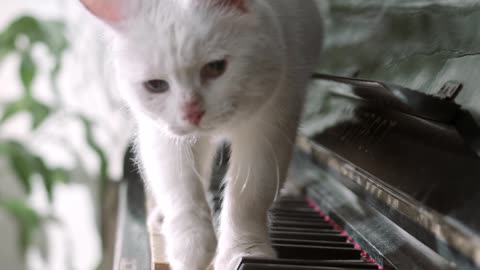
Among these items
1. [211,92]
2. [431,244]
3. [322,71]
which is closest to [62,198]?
[322,71]

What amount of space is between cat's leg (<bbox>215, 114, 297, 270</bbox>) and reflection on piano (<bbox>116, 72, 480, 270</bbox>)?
0.05 metres

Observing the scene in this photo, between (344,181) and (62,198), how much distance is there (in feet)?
5.69

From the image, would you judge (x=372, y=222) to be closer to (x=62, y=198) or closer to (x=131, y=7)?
(x=131, y=7)

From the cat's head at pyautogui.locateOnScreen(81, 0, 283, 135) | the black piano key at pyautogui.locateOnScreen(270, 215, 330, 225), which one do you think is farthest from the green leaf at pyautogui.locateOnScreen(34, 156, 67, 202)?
the cat's head at pyautogui.locateOnScreen(81, 0, 283, 135)

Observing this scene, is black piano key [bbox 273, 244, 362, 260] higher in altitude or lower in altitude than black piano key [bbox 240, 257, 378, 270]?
higher

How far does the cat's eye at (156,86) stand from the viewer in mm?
841

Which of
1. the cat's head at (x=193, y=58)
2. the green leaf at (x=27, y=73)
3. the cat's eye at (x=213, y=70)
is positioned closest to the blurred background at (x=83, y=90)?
the green leaf at (x=27, y=73)

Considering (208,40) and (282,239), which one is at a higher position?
(208,40)

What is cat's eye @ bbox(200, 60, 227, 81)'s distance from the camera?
82 cm

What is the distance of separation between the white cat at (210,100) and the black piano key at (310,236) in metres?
0.04

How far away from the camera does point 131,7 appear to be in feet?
2.83

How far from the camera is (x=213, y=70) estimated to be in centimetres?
83

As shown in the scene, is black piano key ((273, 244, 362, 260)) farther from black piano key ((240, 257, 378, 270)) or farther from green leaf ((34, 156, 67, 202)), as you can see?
green leaf ((34, 156, 67, 202))

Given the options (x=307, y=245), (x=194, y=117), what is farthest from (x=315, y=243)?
(x=194, y=117)
